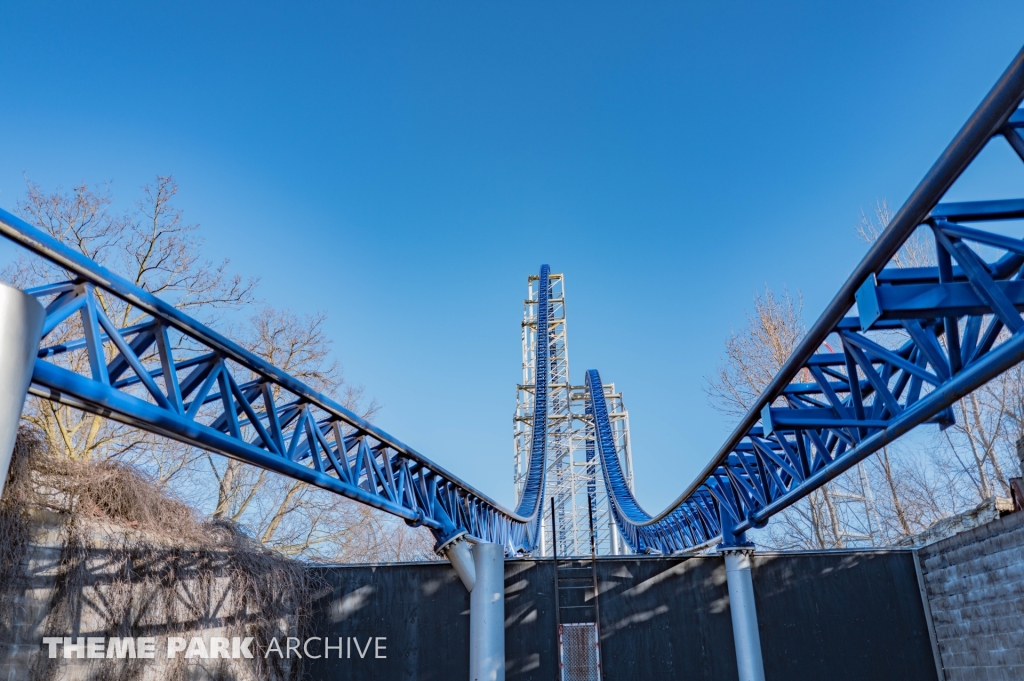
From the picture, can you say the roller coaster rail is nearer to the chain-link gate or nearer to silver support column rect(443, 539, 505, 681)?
silver support column rect(443, 539, 505, 681)

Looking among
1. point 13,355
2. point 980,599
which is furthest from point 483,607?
point 13,355

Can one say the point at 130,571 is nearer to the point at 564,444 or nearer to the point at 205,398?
the point at 205,398

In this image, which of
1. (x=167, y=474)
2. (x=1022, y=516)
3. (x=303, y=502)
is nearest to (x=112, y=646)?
Answer: (x=167, y=474)

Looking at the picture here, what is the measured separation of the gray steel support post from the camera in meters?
3.15

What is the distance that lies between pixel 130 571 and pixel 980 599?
448 inches

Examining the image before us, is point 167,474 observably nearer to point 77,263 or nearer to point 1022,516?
point 77,263

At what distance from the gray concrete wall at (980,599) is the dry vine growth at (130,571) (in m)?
9.70

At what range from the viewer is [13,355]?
319 centimetres

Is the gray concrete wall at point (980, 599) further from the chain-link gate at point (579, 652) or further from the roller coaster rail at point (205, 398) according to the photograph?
the roller coaster rail at point (205, 398)

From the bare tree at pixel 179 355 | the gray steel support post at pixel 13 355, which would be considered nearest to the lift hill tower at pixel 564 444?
the bare tree at pixel 179 355

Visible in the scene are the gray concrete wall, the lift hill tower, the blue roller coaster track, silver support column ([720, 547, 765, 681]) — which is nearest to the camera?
the blue roller coaster track

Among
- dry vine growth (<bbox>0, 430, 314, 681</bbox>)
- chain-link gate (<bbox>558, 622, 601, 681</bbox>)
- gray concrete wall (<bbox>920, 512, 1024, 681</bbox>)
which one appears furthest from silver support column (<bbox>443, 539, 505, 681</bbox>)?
gray concrete wall (<bbox>920, 512, 1024, 681</bbox>)

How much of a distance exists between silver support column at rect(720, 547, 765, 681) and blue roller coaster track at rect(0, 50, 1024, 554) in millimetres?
1580

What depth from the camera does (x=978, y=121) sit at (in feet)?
10.6
